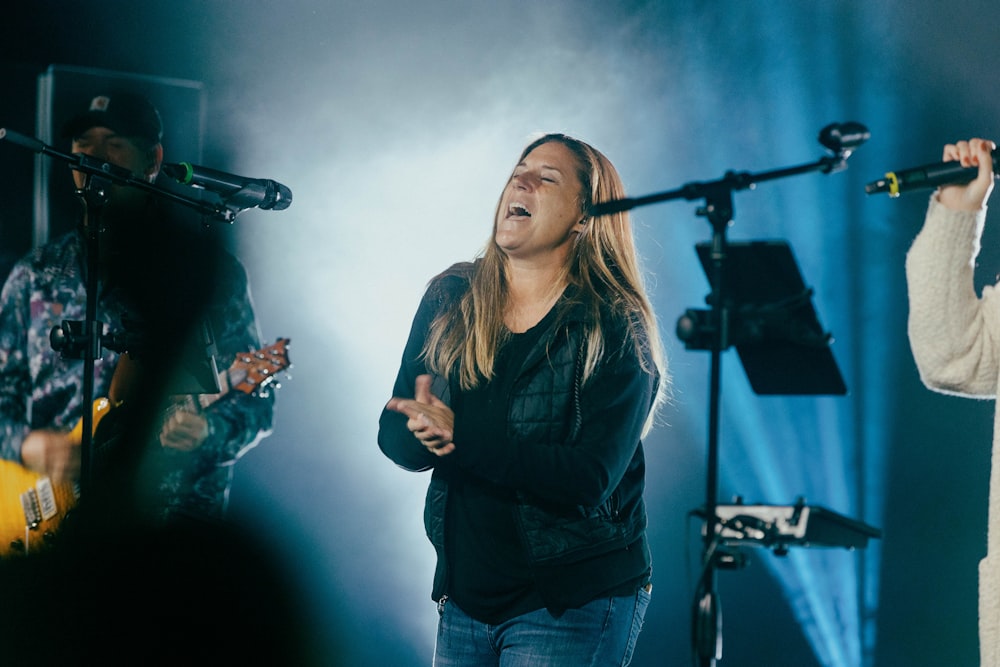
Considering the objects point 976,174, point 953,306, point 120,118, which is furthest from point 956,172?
point 120,118

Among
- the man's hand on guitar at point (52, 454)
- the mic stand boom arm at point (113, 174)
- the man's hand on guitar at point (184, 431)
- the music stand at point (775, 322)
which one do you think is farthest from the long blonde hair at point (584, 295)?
the man's hand on guitar at point (52, 454)

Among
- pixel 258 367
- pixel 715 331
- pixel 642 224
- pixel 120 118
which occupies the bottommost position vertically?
pixel 258 367

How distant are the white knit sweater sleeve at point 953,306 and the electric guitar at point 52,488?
206 centimetres

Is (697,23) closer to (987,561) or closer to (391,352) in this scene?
(391,352)

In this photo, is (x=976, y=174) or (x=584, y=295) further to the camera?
(x=584, y=295)

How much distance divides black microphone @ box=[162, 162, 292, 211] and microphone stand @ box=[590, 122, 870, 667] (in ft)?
4.25

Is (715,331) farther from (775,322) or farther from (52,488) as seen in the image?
(52,488)

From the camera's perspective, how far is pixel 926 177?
1881mm

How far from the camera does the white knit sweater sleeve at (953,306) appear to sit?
1981 millimetres

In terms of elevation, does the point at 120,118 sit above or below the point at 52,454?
above

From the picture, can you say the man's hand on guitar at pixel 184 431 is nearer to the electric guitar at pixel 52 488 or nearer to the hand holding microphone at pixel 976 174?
the electric guitar at pixel 52 488

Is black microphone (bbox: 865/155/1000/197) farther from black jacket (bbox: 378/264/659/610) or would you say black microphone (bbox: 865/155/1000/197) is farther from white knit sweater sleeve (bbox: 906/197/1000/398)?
black jacket (bbox: 378/264/659/610)

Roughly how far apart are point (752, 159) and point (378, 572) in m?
2.15

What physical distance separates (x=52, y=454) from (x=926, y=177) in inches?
114
